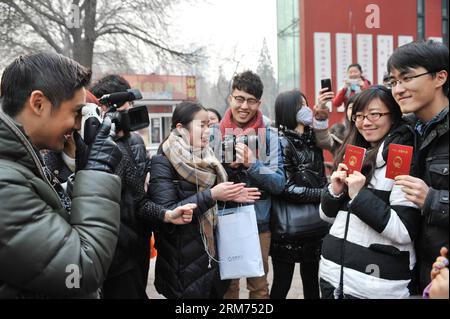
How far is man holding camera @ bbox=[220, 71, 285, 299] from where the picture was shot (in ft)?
7.80

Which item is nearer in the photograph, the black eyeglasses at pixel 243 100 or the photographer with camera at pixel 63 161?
the photographer with camera at pixel 63 161

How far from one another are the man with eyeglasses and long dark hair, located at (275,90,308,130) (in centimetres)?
110

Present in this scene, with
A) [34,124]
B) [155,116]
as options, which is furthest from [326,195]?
[155,116]

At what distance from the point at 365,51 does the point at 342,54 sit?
1.23ft

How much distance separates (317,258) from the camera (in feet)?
8.43

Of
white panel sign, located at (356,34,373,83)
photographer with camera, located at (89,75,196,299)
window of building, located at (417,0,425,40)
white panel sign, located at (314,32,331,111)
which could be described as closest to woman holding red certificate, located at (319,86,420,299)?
photographer with camera, located at (89,75,196,299)

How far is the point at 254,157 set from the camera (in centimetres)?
236

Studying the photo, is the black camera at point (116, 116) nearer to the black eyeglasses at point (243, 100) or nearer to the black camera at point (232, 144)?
the black camera at point (232, 144)

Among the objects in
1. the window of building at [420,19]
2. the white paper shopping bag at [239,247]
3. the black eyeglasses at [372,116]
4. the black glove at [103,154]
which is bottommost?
the white paper shopping bag at [239,247]

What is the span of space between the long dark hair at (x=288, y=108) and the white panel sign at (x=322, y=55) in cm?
355

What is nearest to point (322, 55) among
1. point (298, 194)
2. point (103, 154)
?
point (298, 194)

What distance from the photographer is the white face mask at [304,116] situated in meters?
2.64

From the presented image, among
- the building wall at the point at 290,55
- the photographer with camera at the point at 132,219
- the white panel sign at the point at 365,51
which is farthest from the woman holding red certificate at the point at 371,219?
the white panel sign at the point at 365,51

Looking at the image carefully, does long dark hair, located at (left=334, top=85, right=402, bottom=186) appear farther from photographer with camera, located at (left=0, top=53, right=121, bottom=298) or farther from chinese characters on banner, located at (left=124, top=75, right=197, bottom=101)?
chinese characters on banner, located at (left=124, top=75, right=197, bottom=101)
